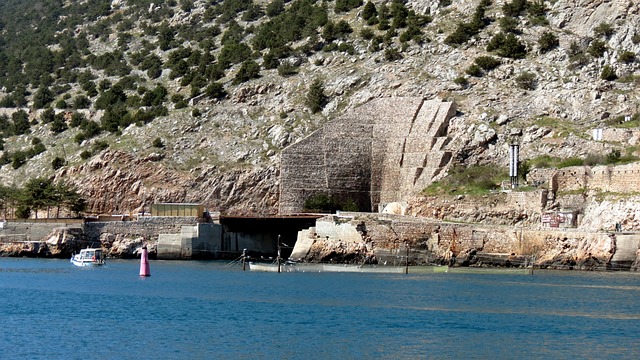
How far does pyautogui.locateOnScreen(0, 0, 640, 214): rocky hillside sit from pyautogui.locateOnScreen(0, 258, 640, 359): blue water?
1785cm

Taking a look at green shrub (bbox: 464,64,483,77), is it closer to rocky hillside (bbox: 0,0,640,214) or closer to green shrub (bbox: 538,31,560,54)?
rocky hillside (bbox: 0,0,640,214)

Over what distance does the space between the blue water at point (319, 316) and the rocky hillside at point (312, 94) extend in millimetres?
17847

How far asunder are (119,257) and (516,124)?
29168mm

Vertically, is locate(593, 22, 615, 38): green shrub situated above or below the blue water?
above

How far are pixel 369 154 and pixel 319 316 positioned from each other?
40292 mm

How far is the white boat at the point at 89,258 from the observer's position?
7731cm

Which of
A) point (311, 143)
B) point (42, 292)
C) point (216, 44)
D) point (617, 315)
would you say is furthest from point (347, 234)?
point (216, 44)

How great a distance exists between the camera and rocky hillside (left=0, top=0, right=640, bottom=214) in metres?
85.1

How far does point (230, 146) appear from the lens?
9050cm

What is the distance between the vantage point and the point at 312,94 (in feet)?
305

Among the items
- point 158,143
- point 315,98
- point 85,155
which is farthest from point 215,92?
point 85,155

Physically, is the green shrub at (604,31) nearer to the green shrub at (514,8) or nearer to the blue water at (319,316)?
the green shrub at (514,8)

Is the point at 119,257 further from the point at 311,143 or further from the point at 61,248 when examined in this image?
the point at 311,143

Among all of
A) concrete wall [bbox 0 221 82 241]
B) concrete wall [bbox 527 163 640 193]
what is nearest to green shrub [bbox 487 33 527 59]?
concrete wall [bbox 527 163 640 193]
